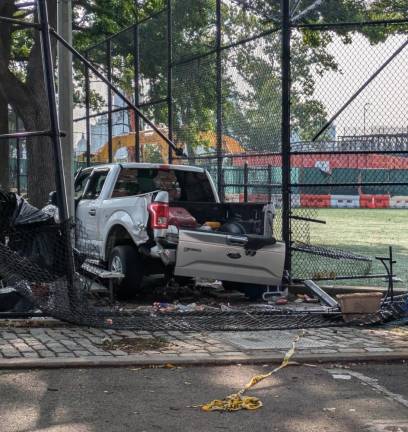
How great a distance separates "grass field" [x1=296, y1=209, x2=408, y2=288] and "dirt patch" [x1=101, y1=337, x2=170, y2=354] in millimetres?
5125

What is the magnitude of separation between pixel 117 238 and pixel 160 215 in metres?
1.37

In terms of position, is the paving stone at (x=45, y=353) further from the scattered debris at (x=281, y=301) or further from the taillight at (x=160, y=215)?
the scattered debris at (x=281, y=301)

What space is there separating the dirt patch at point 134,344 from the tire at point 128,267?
2460 millimetres

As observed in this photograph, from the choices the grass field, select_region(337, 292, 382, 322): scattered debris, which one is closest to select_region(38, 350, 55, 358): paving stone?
select_region(337, 292, 382, 322): scattered debris

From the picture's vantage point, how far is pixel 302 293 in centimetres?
995

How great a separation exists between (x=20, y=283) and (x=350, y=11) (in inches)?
393

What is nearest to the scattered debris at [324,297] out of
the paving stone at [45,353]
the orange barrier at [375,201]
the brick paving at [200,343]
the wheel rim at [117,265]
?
the brick paving at [200,343]

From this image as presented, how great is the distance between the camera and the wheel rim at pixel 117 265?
9616 millimetres

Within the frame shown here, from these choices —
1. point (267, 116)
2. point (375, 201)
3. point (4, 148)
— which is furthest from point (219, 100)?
point (375, 201)

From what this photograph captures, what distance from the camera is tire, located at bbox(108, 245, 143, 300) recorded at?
9492 mm

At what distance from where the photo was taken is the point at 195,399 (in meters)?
5.22

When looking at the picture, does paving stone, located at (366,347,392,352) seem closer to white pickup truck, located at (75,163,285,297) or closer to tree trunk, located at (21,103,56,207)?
white pickup truck, located at (75,163,285,297)

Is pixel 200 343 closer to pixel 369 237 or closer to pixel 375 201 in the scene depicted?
pixel 369 237

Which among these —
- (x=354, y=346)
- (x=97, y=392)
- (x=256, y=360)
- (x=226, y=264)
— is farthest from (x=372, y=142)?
(x=97, y=392)
